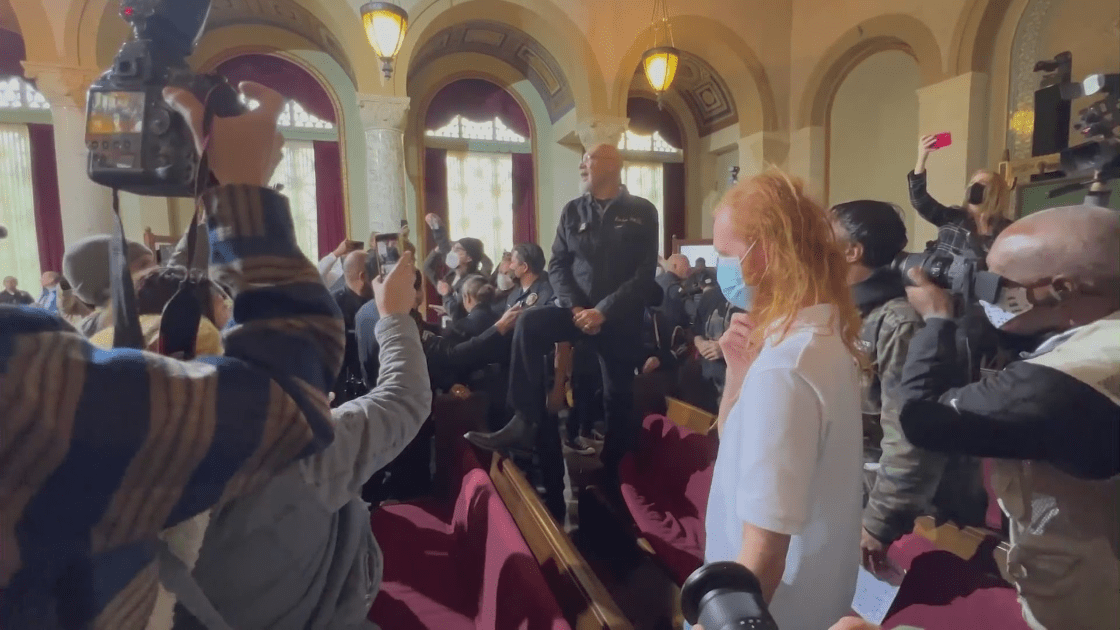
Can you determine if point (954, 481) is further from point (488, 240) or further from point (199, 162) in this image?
point (488, 240)

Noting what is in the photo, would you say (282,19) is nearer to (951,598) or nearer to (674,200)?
(674,200)

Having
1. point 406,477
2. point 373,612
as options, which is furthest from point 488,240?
point 373,612

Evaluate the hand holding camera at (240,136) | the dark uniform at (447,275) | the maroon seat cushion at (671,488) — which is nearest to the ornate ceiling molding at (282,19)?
the dark uniform at (447,275)

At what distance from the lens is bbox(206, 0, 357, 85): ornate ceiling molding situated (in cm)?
676

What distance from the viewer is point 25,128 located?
7.30 metres

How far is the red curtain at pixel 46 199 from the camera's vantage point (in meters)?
7.40

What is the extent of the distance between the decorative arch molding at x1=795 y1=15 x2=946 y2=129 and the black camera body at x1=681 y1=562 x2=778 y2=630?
24.4 ft

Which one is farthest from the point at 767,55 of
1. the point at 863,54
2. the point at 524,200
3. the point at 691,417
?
the point at 691,417

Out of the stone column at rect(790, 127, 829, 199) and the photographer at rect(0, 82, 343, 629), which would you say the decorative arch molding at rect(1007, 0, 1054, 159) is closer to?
the stone column at rect(790, 127, 829, 199)

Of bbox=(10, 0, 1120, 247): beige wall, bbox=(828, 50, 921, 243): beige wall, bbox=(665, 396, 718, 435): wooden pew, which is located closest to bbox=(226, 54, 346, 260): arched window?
bbox=(10, 0, 1120, 247): beige wall

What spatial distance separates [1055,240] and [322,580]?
1.41 metres

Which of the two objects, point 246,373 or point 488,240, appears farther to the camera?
point 488,240

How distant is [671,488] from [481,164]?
7.51 metres

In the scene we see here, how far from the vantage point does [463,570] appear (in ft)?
6.36
